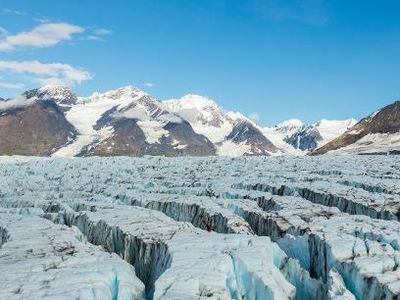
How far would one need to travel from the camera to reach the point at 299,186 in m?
31.6

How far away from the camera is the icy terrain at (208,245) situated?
1517 centimetres

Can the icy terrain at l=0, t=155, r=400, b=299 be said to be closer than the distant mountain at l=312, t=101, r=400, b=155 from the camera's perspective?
Yes

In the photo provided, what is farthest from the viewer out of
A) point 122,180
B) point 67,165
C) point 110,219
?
point 67,165

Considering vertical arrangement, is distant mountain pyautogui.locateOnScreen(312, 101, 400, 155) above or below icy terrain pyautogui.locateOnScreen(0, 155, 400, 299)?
above

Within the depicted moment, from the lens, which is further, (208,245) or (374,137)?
(374,137)

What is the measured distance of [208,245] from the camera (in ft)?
60.2

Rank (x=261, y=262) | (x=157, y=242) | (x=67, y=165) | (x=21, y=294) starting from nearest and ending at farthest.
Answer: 1. (x=21, y=294)
2. (x=261, y=262)
3. (x=157, y=242)
4. (x=67, y=165)

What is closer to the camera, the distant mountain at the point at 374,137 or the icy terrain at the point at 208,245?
the icy terrain at the point at 208,245

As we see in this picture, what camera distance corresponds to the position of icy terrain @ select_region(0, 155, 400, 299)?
15.2m

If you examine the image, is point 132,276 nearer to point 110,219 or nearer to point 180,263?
point 180,263

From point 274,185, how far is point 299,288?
16062 millimetres

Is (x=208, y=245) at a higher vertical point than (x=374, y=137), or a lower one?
lower

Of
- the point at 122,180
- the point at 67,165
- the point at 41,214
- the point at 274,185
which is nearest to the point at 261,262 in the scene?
the point at 41,214

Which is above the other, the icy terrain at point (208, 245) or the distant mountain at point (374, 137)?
the distant mountain at point (374, 137)
